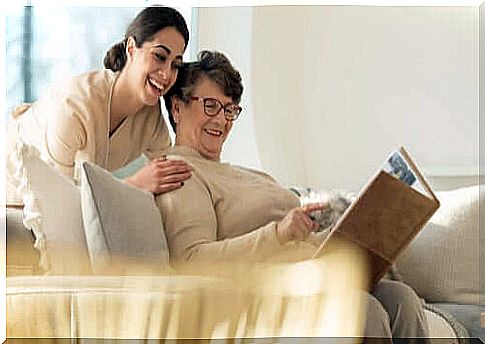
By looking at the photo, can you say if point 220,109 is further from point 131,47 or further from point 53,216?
point 53,216

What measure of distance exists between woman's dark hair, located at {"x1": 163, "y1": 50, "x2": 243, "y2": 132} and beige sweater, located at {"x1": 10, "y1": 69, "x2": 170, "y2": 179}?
2.1 inches

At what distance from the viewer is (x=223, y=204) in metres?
2.20

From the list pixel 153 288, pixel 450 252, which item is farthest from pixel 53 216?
pixel 450 252

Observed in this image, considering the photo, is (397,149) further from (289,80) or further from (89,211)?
(89,211)

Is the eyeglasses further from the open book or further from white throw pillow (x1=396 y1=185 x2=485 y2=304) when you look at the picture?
white throw pillow (x1=396 y1=185 x2=485 y2=304)

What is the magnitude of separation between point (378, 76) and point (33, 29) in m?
0.71

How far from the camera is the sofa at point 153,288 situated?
218 centimetres

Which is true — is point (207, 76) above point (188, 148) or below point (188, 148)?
above

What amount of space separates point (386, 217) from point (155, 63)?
56 centimetres

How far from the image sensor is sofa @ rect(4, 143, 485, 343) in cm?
218

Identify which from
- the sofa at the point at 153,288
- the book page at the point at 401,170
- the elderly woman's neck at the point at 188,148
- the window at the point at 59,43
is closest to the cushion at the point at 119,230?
the sofa at the point at 153,288

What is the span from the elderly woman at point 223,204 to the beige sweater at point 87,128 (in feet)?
0.18

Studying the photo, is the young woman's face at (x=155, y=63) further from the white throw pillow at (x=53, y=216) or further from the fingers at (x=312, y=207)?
the fingers at (x=312, y=207)

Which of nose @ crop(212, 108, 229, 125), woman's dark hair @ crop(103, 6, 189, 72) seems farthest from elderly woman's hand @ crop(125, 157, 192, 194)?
woman's dark hair @ crop(103, 6, 189, 72)
